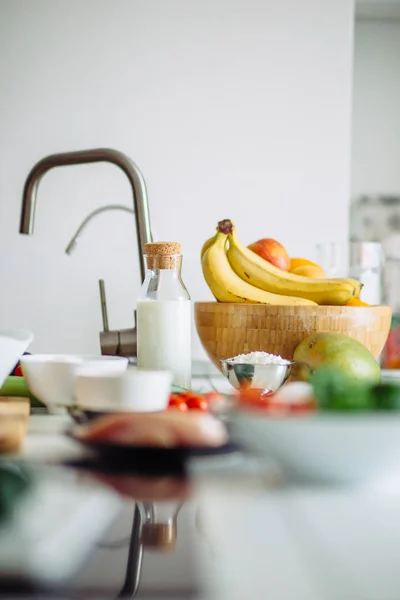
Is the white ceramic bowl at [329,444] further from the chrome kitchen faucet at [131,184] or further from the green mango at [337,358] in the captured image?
the chrome kitchen faucet at [131,184]

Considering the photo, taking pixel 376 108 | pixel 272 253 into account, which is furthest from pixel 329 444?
pixel 376 108

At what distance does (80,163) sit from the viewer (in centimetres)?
130

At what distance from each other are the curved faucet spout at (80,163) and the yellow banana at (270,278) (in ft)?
0.53

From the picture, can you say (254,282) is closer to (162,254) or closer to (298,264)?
(298,264)

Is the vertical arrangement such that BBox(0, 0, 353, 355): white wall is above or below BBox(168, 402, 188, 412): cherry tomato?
above

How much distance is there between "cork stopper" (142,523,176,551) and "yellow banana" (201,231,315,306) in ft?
2.72

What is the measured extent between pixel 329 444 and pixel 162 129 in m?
1.93

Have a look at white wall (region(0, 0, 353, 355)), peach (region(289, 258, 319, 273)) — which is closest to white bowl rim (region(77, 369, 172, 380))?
peach (region(289, 258, 319, 273))

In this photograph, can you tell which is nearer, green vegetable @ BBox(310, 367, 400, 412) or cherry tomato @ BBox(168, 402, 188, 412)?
green vegetable @ BBox(310, 367, 400, 412)

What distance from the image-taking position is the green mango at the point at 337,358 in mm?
987

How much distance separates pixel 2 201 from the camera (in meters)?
2.27

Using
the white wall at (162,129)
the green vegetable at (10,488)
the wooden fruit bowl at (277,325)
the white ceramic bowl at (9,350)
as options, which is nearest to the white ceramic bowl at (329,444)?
the green vegetable at (10,488)

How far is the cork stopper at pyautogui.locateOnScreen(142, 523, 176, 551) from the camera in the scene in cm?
37

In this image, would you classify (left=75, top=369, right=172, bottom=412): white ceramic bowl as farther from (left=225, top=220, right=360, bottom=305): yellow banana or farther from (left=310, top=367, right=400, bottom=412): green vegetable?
(left=225, top=220, right=360, bottom=305): yellow banana
